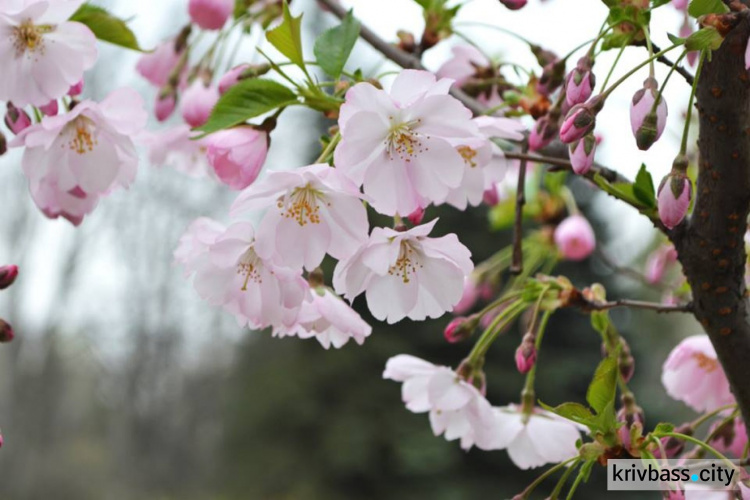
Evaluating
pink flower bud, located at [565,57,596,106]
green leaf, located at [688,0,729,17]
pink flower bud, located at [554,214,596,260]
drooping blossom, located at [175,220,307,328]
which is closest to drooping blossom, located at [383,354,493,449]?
drooping blossom, located at [175,220,307,328]

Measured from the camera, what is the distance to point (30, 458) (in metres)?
11.0

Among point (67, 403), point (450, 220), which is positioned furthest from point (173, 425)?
point (450, 220)

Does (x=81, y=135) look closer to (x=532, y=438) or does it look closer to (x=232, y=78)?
(x=232, y=78)

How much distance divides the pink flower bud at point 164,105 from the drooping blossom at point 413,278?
2.01 ft

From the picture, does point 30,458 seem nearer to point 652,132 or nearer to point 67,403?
point 67,403

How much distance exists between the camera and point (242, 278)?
2.45ft

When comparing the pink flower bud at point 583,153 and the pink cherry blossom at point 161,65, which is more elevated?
the pink cherry blossom at point 161,65

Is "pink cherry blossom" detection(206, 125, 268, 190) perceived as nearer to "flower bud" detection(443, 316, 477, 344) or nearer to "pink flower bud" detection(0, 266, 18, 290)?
"pink flower bud" detection(0, 266, 18, 290)

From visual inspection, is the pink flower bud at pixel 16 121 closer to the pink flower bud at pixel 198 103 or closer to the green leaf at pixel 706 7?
the pink flower bud at pixel 198 103

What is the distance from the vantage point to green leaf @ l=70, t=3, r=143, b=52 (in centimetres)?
83

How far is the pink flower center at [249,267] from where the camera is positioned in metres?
0.74

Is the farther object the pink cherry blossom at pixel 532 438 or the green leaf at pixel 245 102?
the pink cherry blossom at pixel 532 438

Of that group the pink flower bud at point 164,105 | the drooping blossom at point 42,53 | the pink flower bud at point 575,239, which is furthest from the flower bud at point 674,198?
the pink flower bud at point 575,239

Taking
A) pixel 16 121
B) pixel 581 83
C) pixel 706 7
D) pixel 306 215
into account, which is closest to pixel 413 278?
pixel 306 215
